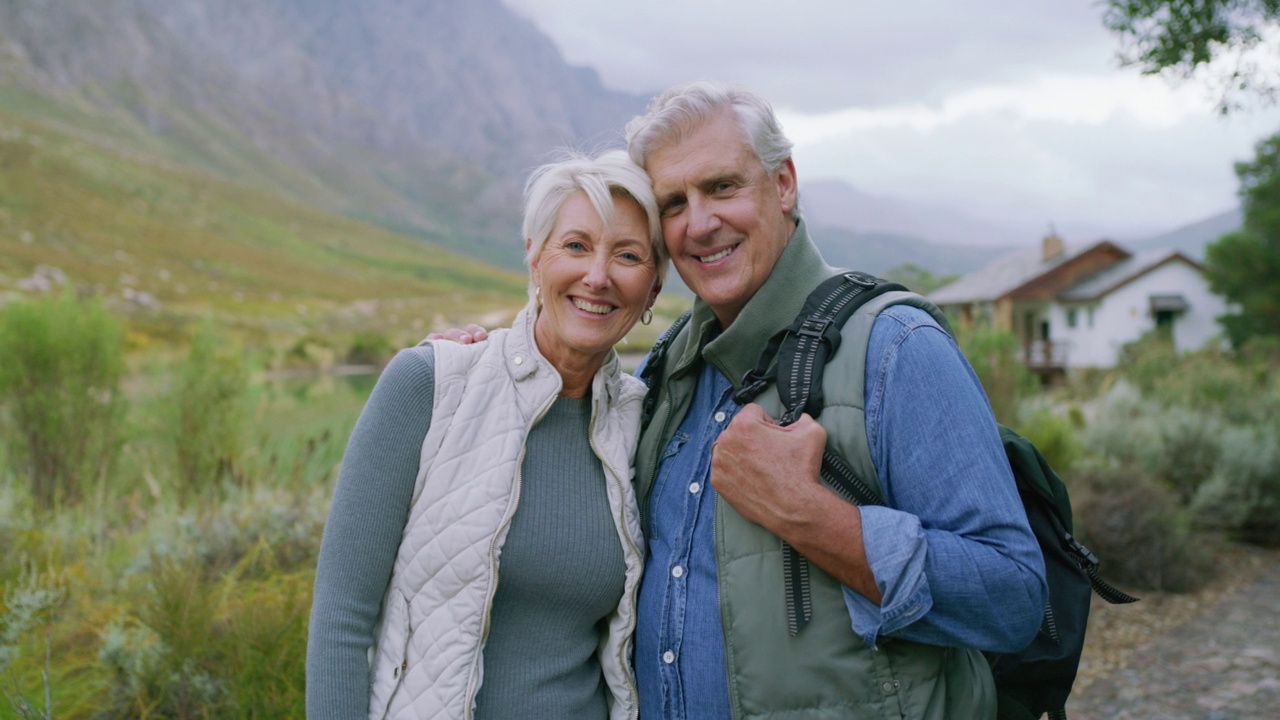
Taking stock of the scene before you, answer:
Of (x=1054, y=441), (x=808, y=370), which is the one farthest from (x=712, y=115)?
(x=1054, y=441)

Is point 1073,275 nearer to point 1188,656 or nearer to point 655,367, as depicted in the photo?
point 1188,656

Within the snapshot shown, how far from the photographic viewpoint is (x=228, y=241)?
109 meters

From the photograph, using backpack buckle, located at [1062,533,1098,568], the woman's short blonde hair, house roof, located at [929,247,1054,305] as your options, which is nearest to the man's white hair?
the woman's short blonde hair

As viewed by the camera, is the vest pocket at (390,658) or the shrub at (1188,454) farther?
the shrub at (1188,454)

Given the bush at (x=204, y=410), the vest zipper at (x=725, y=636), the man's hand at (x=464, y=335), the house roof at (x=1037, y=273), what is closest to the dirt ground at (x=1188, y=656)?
the vest zipper at (x=725, y=636)

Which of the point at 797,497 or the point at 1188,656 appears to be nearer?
the point at 797,497

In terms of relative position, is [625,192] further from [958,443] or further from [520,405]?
[958,443]

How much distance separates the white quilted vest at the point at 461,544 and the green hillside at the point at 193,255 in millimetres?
37756

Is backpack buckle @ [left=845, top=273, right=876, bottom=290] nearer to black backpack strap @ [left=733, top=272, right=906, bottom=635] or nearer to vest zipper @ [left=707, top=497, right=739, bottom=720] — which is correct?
black backpack strap @ [left=733, top=272, right=906, bottom=635]

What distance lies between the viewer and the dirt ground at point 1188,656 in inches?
197

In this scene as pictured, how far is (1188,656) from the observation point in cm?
577

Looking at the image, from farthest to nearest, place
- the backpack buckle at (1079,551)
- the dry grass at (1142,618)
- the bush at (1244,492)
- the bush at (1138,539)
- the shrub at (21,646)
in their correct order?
the bush at (1244,492) → the bush at (1138,539) → the dry grass at (1142,618) → the shrub at (21,646) → the backpack buckle at (1079,551)

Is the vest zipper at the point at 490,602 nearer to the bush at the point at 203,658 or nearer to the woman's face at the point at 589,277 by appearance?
the woman's face at the point at 589,277

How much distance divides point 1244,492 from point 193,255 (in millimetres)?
97972
